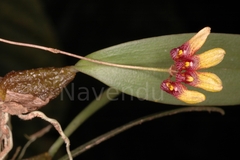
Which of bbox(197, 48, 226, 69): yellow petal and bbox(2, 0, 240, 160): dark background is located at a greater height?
bbox(197, 48, 226, 69): yellow petal

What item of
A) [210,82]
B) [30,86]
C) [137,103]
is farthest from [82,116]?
[137,103]

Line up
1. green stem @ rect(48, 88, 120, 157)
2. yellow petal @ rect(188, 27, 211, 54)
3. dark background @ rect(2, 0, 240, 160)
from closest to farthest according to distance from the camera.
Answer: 1. yellow petal @ rect(188, 27, 211, 54)
2. green stem @ rect(48, 88, 120, 157)
3. dark background @ rect(2, 0, 240, 160)

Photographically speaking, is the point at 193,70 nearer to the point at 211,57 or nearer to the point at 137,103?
the point at 211,57

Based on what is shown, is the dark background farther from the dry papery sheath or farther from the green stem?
the dry papery sheath

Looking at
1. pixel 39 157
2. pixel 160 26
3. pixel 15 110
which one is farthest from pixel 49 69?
pixel 160 26

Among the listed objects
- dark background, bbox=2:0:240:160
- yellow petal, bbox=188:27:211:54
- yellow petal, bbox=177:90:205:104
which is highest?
yellow petal, bbox=188:27:211:54

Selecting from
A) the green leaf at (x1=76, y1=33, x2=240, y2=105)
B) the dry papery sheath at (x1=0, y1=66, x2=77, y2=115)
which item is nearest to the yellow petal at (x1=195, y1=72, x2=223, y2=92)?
the green leaf at (x1=76, y1=33, x2=240, y2=105)

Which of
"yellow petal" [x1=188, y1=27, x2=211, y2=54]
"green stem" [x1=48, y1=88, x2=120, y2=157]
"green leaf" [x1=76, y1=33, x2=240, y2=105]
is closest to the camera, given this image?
"yellow petal" [x1=188, y1=27, x2=211, y2=54]

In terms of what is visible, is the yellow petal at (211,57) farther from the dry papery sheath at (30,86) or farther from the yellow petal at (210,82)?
the dry papery sheath at (30,86)
